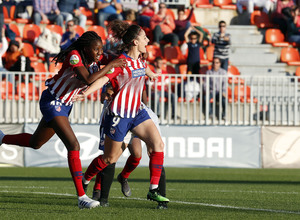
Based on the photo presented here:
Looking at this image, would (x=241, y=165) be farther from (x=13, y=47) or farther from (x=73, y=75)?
(x=73, y=75)

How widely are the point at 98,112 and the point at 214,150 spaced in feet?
9.16

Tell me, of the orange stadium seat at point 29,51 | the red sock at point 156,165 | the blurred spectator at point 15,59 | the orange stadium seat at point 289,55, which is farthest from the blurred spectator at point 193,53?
the red sock at point 156,165

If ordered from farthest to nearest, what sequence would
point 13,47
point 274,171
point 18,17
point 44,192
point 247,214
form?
point 18,17, point 13,47, point 274,171, point 44,192, point 247,214

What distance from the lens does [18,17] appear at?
846 inches

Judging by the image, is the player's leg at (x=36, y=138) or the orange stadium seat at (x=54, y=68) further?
the orange stadium seat at (x=54, y=68)

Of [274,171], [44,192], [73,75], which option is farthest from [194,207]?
[274,171]

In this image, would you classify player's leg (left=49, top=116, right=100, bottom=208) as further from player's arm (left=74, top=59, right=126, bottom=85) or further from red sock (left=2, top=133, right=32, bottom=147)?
red sock (left=2, top=133, right=32, bottom=147)

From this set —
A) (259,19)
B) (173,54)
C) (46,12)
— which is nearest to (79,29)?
(46,12)

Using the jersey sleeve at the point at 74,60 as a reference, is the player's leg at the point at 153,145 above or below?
below

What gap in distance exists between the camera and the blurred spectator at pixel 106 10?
21266 millimetres

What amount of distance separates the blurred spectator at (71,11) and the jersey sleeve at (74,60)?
44.5 feet

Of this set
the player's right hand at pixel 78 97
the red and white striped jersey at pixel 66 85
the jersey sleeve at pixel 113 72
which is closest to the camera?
the player's right hand at pixel 78 97

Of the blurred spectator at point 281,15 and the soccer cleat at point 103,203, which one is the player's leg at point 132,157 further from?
the blurred spectator at point 281,15

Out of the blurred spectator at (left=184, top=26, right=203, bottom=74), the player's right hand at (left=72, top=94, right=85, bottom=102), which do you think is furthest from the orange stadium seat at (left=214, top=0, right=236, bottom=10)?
the player's right hand at (left=72, top=94, right=85, bottom=102)
